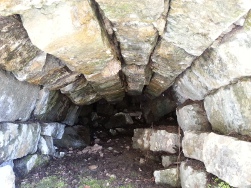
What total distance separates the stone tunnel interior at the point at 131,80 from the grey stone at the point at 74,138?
56cm

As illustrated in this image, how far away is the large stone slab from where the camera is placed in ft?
11.4

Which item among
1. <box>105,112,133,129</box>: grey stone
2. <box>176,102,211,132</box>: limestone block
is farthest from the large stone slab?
<box>105,112,133,129</box>: grey stone

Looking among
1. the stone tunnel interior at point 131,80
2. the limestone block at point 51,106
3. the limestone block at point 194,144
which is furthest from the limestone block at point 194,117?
the limestone block at point 51,106

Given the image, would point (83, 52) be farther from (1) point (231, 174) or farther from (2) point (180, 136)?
(2) point (180, 136)

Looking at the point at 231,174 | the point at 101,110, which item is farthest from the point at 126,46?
the point at 101,110

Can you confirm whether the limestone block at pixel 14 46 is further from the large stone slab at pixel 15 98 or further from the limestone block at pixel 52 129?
the limestone block at pixel 52 129

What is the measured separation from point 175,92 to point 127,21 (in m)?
3.01

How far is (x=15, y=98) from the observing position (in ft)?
12.5

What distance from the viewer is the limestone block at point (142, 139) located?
20.1 ft

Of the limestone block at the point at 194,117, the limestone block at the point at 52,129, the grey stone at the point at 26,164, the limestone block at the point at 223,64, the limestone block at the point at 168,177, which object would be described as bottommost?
the limestone block at the point at 168,177

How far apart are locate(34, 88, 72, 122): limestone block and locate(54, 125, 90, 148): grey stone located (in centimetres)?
70

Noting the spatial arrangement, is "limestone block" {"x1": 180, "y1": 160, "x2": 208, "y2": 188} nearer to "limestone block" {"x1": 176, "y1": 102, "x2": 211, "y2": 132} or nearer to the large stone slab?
"limestone block" {"x1": 176, "y1": 102, "x2": 211, "y2": 132}

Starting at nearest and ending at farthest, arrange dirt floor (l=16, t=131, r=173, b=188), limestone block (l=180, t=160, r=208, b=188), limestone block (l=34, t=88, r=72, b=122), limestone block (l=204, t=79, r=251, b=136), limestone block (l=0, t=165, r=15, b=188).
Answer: limestone block (l=204, t=79, r=251, b=136) < limestone block (l=0, t=165, r=15, b=188) < limestone block (l=180, t=160, r=208, b=188) < dirt floor (l=16, t=131, r=173, b=188) < limestone block (l=34, t=88, r=72, b=122)

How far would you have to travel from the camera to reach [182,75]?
14.3 feet
